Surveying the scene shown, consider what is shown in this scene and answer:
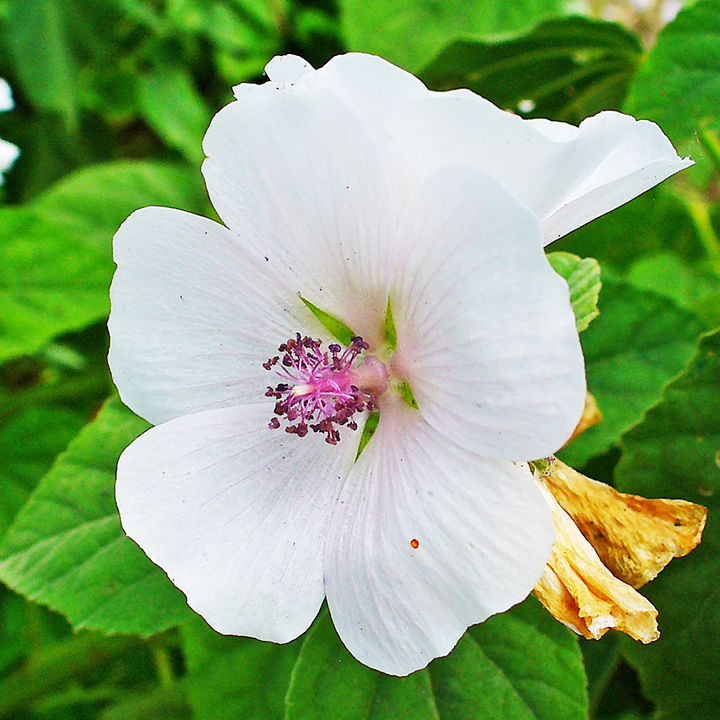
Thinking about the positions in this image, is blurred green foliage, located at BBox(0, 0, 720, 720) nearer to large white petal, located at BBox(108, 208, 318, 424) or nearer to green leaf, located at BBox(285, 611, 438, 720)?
green leaf, located at BBox(285, 611, 438, 720)

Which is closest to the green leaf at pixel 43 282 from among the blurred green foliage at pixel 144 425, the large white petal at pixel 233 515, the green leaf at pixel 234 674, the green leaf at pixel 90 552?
the blurred green foliage at pixel 144 425

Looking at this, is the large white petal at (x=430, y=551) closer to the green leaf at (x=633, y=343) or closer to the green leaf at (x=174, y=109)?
the green leaf at (x=633, y=343)

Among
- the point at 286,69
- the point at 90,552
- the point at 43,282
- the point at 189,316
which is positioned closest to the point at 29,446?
the point at 43,282

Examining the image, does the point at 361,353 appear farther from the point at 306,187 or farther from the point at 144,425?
the point at 144,425

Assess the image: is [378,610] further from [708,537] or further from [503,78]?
[503,78]

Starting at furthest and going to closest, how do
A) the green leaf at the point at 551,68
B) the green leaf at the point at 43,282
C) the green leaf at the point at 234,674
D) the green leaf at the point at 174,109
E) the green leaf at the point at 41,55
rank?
the green leaf at the point at 174,109
the green leaf at the point at 41,55
the green leaf at the point at 43,282
the green leaf at the point at 551,68
the green leaf at the point at 234,674

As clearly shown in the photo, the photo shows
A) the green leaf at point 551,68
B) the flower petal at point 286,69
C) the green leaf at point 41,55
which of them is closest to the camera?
the flower petal at point 286,69
